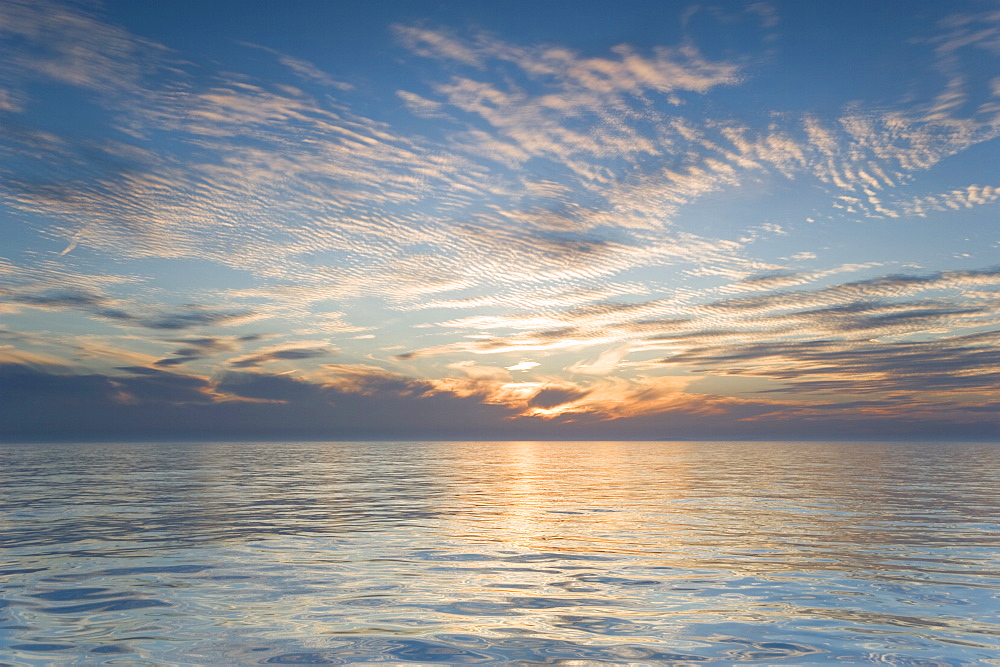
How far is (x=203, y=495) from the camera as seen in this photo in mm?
32906

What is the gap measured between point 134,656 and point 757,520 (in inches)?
803

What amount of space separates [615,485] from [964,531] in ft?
73.7

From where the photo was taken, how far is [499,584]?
13.2m

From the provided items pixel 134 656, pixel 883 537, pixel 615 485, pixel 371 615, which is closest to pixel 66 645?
pixel 134 656

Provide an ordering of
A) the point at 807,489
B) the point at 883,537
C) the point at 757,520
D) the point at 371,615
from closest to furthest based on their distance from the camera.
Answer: the point at 371,615 < the point at 883,537 < the point at 757,520 < the point at 807,489

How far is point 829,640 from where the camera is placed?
9664mm

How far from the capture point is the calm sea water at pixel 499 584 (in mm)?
9328

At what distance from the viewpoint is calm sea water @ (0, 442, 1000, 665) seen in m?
9.33

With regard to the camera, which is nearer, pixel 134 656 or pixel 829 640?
pixel 134 656

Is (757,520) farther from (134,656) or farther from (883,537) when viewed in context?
(134,656)

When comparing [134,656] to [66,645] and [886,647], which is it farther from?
[886,647]

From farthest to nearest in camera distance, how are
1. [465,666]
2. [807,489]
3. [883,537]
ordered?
[807,489]
[883,537]
[465,666]

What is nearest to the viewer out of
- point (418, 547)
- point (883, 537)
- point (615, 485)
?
point (418, 547)

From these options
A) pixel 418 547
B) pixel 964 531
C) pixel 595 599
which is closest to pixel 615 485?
pixel 964 531
